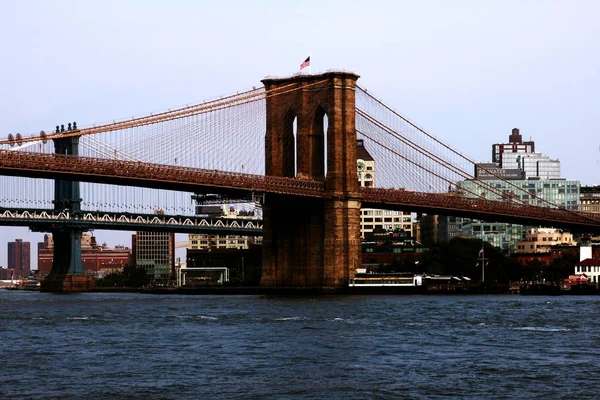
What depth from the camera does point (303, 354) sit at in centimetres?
4266

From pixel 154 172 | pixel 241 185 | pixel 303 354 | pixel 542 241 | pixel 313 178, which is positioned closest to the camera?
pixel 303 354

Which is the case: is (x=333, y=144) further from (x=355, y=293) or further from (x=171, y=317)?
(x=171, y=317)

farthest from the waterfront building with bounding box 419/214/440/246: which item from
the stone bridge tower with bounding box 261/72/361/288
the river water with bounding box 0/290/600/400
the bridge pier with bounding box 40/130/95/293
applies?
the river water with bounding box 0/290/600/400

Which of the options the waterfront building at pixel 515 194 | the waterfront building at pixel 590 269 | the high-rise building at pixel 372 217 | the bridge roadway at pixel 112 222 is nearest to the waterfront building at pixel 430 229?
the high-rise building at pixel 372 217

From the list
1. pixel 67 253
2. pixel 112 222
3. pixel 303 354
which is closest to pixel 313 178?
pixel 112 222

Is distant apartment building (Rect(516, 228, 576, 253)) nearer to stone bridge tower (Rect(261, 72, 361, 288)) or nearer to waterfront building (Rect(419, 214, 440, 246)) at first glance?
waterfront building (Rect(419, 214, 440, 246))

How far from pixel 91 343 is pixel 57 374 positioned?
967cm

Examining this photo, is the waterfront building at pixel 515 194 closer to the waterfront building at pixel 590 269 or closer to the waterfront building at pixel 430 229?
the waterfront building at pixel 430 229

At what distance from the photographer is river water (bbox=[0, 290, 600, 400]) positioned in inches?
1366

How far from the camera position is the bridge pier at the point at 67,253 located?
141m

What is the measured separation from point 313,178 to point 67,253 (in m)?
52.5

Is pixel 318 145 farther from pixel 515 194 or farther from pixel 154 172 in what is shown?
pixel 515 194

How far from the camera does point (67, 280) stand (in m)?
141

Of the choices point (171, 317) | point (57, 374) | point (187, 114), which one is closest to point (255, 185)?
point (187, 114)
